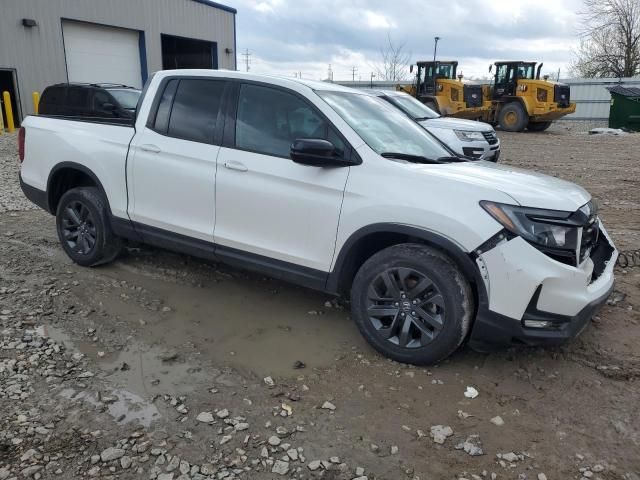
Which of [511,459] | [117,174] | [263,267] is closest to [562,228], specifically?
[511,459]

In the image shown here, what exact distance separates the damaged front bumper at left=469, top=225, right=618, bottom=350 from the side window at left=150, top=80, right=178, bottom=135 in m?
2.80

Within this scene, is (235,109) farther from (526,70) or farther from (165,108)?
(526,70)

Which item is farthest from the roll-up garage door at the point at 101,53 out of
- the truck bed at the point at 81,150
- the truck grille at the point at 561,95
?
the truck grille at the point at 561,95

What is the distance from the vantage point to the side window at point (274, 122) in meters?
3.76

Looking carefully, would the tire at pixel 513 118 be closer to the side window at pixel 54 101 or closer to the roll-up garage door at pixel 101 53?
the roll-up garage door at pixel 101 53

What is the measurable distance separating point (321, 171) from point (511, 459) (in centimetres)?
206

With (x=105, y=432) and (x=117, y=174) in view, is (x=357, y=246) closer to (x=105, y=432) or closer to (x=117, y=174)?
(x=105, y=432)

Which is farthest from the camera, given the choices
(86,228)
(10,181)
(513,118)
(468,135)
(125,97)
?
(513,118)

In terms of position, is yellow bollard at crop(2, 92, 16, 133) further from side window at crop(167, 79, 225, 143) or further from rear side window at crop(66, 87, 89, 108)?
side window at crop(167, 79, 225, 143)

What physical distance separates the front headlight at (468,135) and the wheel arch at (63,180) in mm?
7397

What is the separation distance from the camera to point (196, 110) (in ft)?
14.0

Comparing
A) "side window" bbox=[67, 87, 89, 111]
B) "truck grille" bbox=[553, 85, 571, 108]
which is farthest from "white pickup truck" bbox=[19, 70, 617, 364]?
"truck grille" bbox=[553, 85, 571, 108]

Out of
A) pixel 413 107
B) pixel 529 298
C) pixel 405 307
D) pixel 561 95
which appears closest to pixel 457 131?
pixel 413 107

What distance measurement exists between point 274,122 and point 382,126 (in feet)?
2.69
